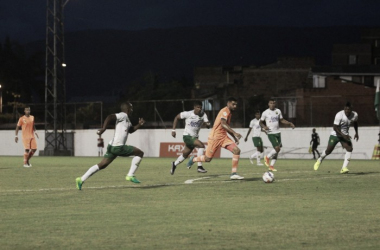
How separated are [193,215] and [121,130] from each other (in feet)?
19.6

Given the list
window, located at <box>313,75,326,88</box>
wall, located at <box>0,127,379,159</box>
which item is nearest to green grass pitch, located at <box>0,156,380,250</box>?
wall, located at <box>0,127,379,159</box>

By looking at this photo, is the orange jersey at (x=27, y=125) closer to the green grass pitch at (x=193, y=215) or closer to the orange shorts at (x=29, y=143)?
the orange shorts at (x=29, y=143)

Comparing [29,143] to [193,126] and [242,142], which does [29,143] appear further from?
[242,142]

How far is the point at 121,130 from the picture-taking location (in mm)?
17766

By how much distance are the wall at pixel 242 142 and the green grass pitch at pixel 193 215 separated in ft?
84.9

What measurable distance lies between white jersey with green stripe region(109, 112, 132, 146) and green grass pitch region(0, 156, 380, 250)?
41.3 inches

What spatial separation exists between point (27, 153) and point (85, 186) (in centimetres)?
1308

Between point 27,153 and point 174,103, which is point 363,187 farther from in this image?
point 174,103

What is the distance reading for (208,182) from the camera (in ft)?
65.1

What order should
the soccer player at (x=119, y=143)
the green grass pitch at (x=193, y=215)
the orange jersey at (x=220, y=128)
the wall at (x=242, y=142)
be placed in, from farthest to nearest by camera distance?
the wall at (x=242, y=142) < the orange jersey at (x=220, y=128) < the soccer player at (x=119, y=143) < the green grass pitch at (x=193, y=215)

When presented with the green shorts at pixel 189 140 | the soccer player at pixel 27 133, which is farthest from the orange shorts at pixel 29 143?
the green shorts at pixel 189 140

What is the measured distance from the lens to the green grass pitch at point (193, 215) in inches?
372

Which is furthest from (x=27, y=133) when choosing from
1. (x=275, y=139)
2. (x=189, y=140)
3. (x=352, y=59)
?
(x=352, y=59)

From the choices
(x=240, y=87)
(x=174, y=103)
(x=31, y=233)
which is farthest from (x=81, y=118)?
(x=31, y=233)
